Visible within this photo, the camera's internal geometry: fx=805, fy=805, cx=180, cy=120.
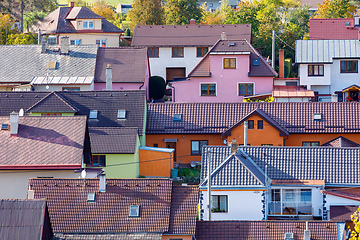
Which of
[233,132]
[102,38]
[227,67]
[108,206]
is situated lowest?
[108,206]

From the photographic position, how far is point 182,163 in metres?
50.7

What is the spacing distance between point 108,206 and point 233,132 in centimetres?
1732

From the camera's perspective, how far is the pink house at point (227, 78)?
204 feet

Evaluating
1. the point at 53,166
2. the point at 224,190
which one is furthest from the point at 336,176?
the point at 53,166

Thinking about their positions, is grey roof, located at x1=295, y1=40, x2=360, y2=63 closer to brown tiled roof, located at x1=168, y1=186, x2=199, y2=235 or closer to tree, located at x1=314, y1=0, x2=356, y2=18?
tree, located at x1=314, y1=0, x2=356, y2=18

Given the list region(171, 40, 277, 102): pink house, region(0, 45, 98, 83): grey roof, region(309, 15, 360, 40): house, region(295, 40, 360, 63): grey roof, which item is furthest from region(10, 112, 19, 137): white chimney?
region(309, 15, 360, 40): house

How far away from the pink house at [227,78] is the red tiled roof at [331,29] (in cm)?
1193

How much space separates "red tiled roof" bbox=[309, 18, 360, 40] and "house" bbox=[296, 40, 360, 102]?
917cm

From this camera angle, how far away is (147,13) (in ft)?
270

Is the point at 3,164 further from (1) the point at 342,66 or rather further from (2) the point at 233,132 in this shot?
(1) the point at 342,66

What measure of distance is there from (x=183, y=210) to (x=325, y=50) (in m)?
32.5

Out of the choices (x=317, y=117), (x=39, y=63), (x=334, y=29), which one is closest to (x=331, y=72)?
(x=334, y=29)

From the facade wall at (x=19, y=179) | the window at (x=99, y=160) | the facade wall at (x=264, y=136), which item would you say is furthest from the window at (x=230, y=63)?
the facade wall at (x=19, y=179)

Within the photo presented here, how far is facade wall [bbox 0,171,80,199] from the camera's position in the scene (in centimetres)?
3797
